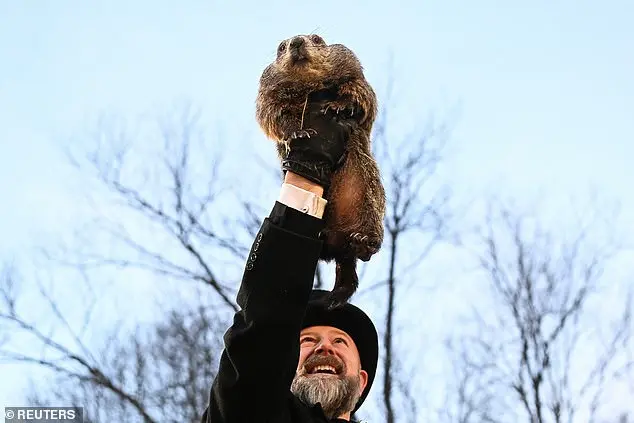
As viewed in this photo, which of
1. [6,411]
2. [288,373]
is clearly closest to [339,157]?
[288,373]

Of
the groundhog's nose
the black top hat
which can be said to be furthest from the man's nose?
the groundhog's nose

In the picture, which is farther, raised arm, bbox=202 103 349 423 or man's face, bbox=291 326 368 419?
man's face, bbox=291 326 368 419

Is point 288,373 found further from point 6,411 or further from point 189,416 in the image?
point 189,416

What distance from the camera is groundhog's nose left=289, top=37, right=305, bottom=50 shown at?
134 inches

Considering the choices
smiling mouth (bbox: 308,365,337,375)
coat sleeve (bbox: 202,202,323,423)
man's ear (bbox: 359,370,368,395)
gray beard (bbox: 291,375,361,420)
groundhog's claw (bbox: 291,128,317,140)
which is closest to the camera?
coat sleeve (bbox: 202,202,323,423)

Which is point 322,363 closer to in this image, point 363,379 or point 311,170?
point 363,379

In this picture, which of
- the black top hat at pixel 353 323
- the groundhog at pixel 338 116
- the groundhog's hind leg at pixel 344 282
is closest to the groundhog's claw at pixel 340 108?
the groundhog at pixel 338 116

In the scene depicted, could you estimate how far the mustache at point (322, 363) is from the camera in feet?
14.3

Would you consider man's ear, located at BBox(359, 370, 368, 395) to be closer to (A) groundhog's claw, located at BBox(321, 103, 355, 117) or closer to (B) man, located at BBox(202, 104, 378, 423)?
(B) man, located at BBox(202, 104, 378, 423)

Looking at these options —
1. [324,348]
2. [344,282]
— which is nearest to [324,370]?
[324,348]

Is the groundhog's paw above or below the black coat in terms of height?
above

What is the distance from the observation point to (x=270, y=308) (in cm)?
283

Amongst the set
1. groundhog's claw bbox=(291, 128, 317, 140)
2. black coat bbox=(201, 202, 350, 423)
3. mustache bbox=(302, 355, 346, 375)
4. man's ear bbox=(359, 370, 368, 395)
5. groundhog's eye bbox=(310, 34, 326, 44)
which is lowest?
black coat bbox=(201, 202, 350, 423)

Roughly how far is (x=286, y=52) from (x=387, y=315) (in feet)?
32.1
